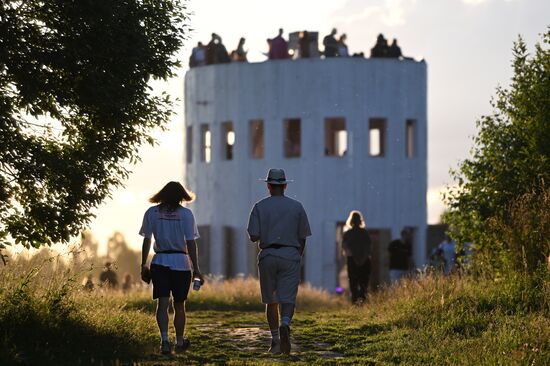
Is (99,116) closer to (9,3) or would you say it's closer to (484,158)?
(9,3)

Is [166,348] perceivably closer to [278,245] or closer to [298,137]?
[278,245]

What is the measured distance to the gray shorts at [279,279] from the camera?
15125mm

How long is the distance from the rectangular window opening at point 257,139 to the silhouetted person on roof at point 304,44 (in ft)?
8.30

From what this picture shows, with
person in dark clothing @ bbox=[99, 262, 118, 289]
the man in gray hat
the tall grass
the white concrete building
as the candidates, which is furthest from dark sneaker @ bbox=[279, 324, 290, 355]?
the white concrete building

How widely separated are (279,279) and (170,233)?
52.7 inches

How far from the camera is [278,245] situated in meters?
15.2

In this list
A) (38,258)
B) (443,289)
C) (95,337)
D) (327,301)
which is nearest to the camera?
(95,337)

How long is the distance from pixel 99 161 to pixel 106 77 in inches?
46.0

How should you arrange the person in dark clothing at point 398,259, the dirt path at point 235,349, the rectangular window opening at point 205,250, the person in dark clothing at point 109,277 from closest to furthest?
the dirt path at point 235,349, the person in dark clothing at point 109,277, the person in dark clothing at point 398,259, the rectangular window opening at point 205,250

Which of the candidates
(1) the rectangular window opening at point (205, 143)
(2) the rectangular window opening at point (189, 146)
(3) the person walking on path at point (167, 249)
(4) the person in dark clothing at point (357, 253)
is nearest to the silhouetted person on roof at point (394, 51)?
(1) the rectangular window opening at point (205, 143)

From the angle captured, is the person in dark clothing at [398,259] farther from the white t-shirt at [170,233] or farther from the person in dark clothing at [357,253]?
the white t-shirt at [170,233]

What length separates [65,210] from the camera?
17641mm

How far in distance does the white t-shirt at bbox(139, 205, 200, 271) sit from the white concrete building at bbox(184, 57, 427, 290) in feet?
89.4

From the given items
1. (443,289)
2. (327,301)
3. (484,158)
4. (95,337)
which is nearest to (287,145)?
(327,301)
